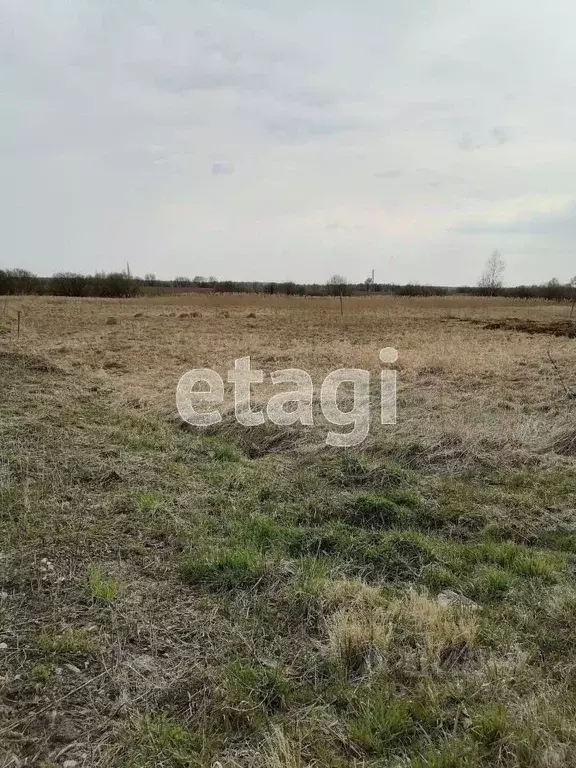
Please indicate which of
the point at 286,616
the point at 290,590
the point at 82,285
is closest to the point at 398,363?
the point at 290,590

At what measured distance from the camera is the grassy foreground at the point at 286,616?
223cm

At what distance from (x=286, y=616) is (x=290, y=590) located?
228mm

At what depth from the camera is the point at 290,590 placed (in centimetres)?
330

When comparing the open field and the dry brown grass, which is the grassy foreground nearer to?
the open field

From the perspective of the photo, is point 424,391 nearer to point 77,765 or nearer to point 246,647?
point 246,647

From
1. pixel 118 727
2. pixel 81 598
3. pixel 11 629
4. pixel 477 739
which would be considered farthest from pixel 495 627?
pixel 11 629

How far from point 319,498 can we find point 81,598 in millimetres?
2230

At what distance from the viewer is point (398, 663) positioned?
2.62 metres

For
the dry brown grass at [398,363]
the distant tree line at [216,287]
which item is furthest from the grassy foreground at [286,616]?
the distant tree line at [216,287]

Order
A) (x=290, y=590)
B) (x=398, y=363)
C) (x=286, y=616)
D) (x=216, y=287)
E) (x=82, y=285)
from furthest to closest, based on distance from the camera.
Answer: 1. (x=216, y=287)
2. (x=82, y=285)
3. (x=398, y=363)
4. (x=290, y=590)
5. (x=286, y=616)

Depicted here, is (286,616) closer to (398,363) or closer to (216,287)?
(398,363)

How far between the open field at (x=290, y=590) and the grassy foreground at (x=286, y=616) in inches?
0.5

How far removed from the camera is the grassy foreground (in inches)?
87.8

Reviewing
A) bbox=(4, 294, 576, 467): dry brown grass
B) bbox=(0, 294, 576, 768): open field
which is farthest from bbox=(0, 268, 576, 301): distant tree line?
bbox=(0, 294, 576, 768): open field
